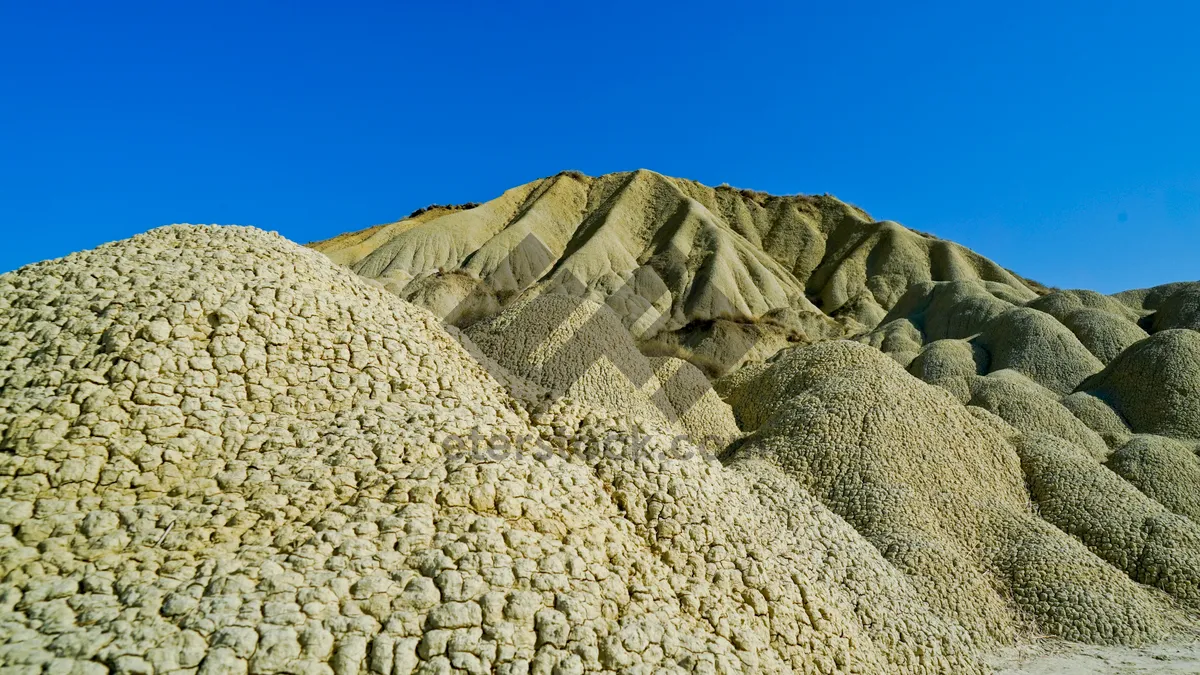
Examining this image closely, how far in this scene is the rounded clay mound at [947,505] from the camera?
25.9 ft

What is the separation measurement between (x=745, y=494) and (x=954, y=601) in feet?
9.85

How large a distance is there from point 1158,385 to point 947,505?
1091cm

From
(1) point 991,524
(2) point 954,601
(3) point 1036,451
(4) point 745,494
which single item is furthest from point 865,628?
(3) point 1036,451

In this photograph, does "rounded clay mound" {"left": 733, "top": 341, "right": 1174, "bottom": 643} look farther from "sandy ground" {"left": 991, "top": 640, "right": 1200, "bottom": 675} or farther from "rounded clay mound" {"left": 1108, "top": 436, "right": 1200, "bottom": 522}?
"rounded clay mound" {"left": 1108, "top": 436, "right": 1200, "bottom": 522}

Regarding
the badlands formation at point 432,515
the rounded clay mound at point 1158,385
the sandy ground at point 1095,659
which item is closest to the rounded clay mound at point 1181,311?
the rounded clay mound at point 1158,385

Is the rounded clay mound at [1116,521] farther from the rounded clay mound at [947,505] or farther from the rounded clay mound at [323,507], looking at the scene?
the rounded clay mound at [323,507]

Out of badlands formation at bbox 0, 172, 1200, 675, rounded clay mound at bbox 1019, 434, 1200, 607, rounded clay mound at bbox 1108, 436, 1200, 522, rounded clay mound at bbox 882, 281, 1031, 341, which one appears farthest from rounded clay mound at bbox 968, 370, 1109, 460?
rounded clay mound at bbox 882, 281, 1031, 341

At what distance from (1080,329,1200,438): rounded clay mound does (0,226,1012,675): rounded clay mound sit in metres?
13.6

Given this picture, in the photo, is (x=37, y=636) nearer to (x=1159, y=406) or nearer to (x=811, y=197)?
(x=1159, y=406)

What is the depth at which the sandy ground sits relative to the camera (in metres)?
7.04

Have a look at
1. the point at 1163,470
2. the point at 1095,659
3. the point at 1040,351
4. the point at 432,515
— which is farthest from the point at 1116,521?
the point at 1040,351

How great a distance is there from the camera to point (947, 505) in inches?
363

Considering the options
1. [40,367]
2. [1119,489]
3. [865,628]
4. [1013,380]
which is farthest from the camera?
[1013,380]

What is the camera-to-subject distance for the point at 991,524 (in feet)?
29.9
